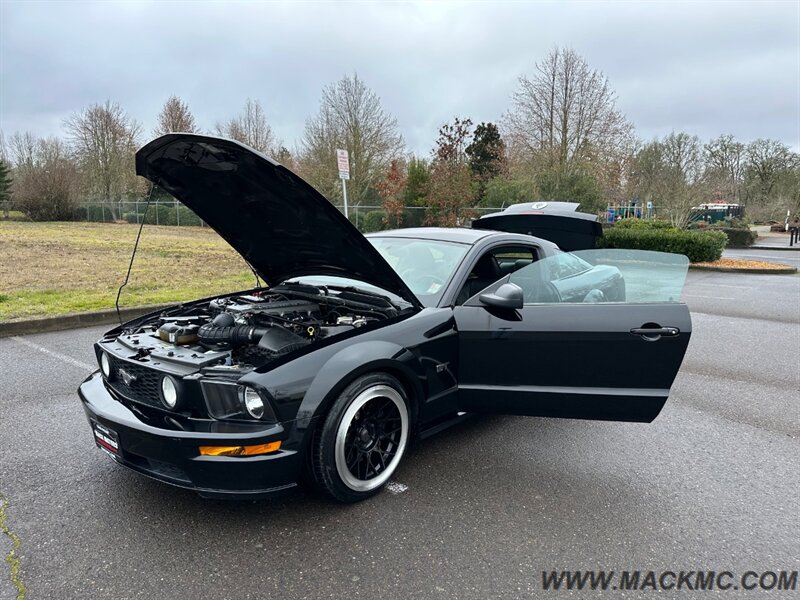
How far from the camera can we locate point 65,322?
21.8 feet

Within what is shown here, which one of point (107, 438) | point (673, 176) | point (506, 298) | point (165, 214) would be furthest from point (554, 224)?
point (165, 214)

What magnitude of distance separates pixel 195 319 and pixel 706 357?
5357mm

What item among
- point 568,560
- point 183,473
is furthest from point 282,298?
point 568,560

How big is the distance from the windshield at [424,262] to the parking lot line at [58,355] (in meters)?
3.21

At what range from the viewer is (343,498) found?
8.60 ft

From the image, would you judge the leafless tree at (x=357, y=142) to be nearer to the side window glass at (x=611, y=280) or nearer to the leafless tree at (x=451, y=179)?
the leafless tree at (x=451, y=179)

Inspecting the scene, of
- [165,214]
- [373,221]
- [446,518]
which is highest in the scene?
[165,214]

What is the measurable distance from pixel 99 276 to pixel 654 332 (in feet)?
34.9

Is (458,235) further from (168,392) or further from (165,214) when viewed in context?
(165,214)

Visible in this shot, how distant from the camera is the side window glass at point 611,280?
323 centimetres

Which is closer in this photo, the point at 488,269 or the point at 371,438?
the point at 371,438

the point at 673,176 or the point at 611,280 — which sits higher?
the point at 673,176

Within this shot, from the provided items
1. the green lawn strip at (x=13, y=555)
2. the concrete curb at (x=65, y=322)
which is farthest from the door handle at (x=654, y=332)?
the concrete curb at (x=65, y=322)

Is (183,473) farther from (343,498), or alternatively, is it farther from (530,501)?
(530,501)
